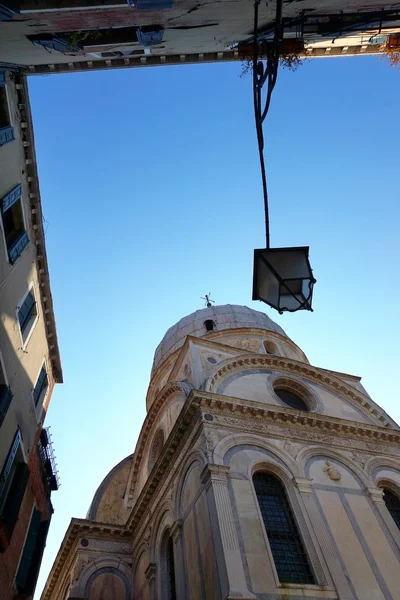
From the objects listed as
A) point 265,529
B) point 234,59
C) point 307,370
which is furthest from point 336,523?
point 234,59

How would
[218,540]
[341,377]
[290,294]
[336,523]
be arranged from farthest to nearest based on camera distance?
[341,377], [336,523], [218,540], [290,294]

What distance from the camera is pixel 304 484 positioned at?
11.7 metres

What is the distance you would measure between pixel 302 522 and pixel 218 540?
2517 mm

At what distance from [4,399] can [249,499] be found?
618cm

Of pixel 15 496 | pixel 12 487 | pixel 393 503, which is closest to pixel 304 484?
pixel 393 503

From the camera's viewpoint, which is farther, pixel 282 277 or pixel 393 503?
pixel 393 503

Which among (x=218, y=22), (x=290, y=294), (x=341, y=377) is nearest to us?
(x=290, y=294)

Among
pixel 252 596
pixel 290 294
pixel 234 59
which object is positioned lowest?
pixel 252 596

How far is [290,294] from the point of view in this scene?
500cm

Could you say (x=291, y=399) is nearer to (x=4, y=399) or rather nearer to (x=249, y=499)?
(x=249, y=499)

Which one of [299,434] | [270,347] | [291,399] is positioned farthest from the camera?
[270,347]

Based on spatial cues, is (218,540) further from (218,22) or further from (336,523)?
(218,22)

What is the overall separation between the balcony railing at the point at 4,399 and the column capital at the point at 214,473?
16.2 ft

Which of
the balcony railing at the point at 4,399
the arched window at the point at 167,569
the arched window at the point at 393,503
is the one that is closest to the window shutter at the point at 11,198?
the balcony railing at the point at 4,399
